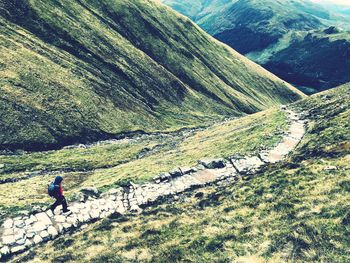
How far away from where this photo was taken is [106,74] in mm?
98750

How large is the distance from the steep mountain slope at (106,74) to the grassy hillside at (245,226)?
42.6 metres

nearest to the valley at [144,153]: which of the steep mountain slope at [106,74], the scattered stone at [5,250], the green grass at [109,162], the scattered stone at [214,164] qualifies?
the scattered stone at [5,250]

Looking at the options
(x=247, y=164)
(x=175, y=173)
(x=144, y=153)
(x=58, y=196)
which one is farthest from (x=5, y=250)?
(x=144, y=153)

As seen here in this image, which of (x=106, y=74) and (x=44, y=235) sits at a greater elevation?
(x=106, y=74)

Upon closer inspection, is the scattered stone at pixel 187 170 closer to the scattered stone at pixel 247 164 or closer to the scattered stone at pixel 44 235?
the scattered stone at pixel 247 164

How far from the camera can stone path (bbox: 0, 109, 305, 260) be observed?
24109 millimetres

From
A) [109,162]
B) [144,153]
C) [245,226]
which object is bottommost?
[245,226]

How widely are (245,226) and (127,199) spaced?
12831 millimetres

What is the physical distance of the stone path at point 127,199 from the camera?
2411cm

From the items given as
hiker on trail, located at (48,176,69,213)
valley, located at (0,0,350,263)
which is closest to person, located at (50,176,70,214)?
hiker on trail, located at (48,176,69,213)

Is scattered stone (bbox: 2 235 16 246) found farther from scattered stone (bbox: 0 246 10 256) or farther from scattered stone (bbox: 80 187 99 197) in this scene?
scattered stone (bbox: 80 187 99 197)

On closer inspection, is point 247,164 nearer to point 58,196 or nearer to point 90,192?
point 90,192

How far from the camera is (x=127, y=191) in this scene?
31938mm

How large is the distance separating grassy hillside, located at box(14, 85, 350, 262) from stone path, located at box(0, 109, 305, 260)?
133 centimetres
